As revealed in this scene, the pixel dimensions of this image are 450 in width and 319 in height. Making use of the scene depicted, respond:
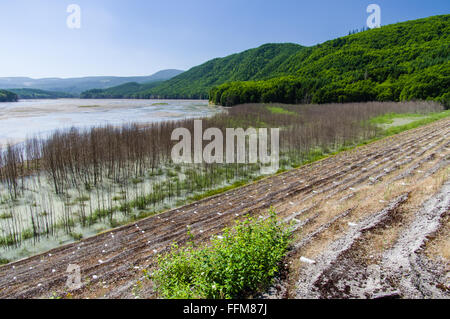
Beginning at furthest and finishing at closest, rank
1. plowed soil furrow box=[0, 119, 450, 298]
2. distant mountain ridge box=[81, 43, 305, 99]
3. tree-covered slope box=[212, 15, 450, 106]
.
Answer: distant mountain ridge box=[81, 43, 305, 99] → tree-covered slope box=[212, 15, 450, 106] → plowed soil furrow box=[0, 119, 450, 298]

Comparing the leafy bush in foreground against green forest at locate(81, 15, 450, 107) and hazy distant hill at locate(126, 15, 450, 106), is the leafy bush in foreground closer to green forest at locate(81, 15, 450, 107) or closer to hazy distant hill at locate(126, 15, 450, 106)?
green forest at locate(81, 15, 450, 107)

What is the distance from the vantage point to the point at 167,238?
21.5ft

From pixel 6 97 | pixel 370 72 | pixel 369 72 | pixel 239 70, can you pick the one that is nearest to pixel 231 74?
pixel 239 70

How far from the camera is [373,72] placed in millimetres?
62344

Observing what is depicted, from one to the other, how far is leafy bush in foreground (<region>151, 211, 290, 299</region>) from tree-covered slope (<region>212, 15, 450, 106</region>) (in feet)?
142

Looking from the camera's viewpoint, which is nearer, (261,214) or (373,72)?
(261,214)

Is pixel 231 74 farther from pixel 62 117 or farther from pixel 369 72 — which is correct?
pixel 62 117

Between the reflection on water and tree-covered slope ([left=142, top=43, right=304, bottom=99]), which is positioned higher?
tree-covered slope ([left=142, top=43, right=304, bottom=99])

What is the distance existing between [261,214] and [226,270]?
14.3 feet

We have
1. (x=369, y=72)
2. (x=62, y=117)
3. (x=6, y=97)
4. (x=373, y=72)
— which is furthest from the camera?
(x=6, y=97)

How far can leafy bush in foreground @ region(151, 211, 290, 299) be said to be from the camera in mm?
3090

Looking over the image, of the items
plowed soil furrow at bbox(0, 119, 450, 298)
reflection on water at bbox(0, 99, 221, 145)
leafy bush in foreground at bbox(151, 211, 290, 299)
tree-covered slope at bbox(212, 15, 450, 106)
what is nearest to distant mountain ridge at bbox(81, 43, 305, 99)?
tree-covered slope at bbox(212, 15, 450, 106)
